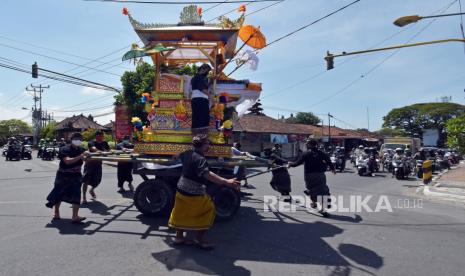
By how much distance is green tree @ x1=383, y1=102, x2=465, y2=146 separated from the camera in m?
62.0

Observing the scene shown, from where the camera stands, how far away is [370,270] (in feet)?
15.2

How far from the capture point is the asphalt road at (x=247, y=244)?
4.61 metres

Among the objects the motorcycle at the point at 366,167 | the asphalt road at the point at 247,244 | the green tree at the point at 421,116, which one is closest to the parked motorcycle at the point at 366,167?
the motorcycle at the point at 366,167

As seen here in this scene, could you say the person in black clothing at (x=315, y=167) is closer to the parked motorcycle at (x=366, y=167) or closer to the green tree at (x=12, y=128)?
the parked motorcycle at (x=366, y=167)

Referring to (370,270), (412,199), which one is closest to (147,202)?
(370,270)

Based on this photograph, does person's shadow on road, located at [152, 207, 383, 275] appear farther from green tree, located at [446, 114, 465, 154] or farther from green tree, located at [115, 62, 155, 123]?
green tree, located at [115, 62, 155, 123]

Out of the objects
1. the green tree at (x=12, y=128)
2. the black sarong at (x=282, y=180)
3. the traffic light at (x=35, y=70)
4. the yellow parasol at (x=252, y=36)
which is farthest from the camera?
the green tree at (x=12, y=128)

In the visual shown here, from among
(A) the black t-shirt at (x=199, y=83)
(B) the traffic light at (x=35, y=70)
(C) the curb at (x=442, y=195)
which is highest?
(B) the traffic light at (x=35, y=70)

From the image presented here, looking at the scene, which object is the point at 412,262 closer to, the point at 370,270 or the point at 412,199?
the point at 370,270

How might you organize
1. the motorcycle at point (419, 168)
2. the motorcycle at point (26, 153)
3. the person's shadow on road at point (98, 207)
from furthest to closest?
the motorcycle at point (26, 153), the motorcycle at point (419, 168), the person's shadow on road at point (98, 207)

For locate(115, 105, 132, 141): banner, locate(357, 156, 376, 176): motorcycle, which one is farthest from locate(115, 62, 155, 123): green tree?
locate(357, 156, 376, 176): motorcycle

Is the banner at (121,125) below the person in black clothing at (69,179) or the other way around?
the other way around

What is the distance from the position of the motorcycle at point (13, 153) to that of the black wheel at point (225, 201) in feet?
92.5

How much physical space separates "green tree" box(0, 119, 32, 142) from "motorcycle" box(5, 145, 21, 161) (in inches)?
2783
